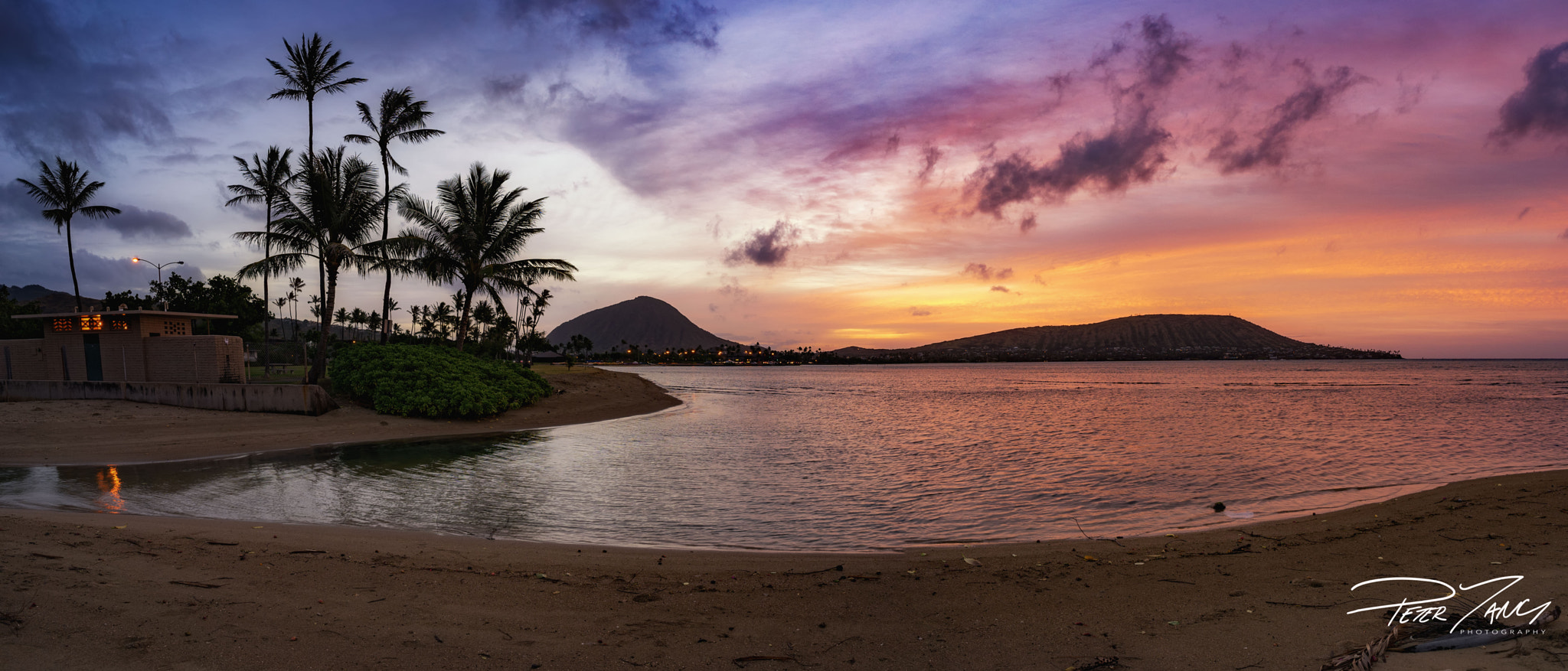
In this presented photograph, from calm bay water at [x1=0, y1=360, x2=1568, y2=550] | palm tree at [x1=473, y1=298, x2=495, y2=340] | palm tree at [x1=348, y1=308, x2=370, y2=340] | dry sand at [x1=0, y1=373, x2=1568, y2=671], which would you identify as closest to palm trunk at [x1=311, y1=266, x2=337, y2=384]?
calm bay water at [x1=0, y1=360, x2=1568, y2=550]

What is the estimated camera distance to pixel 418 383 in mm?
23375

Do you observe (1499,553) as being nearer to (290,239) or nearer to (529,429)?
(529,429)

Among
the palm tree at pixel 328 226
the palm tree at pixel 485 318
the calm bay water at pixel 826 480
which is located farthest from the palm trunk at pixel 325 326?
the palm tree at pixel 485 318

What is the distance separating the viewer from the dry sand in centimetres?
443

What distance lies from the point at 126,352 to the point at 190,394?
16.4ft

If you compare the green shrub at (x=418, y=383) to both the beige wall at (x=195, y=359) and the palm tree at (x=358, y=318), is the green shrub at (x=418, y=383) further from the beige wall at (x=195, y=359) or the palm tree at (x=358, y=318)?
the palm tree at (x=358, y=318)

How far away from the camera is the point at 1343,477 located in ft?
46.1

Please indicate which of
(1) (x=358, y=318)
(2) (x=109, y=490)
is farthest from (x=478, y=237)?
(1) (x=358, y=318)

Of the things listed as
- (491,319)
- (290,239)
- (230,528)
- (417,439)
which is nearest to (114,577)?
(230,528)

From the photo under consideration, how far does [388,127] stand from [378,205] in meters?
3.95

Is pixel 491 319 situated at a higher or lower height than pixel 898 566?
higher

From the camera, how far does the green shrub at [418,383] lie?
23125 millimetres

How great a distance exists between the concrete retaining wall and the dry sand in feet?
46.7

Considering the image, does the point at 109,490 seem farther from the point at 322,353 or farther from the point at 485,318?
the point at 485,318
